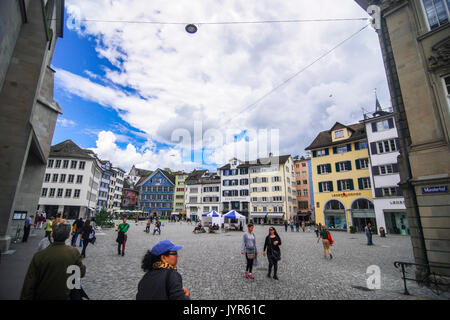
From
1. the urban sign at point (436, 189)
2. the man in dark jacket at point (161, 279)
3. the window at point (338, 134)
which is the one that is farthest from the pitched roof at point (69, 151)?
the urban sign at point (436, 189)

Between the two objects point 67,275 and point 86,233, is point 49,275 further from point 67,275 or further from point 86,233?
point 86,233

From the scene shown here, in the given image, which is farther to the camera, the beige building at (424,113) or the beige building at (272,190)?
the beige building at (272,190)

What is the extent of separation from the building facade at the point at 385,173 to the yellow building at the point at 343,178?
2.81 meters

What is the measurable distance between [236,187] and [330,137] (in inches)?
1185

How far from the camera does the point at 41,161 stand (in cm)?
1927

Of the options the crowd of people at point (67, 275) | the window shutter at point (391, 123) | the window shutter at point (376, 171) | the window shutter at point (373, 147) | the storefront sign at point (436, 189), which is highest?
the window shutter at point (391, 123)

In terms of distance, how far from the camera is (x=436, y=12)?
29.3 ft

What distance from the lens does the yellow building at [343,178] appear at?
34125 mm

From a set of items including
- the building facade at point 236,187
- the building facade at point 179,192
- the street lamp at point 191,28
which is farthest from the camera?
the building facade at point 179,192

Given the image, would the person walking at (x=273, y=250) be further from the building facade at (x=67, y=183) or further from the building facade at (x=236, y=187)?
the building facade at (x=236, y=187)

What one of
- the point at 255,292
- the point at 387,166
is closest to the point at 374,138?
the point at 387,166

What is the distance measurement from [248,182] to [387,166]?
35453 mm

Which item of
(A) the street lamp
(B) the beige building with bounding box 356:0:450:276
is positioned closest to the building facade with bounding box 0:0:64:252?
(A) the street lamp
